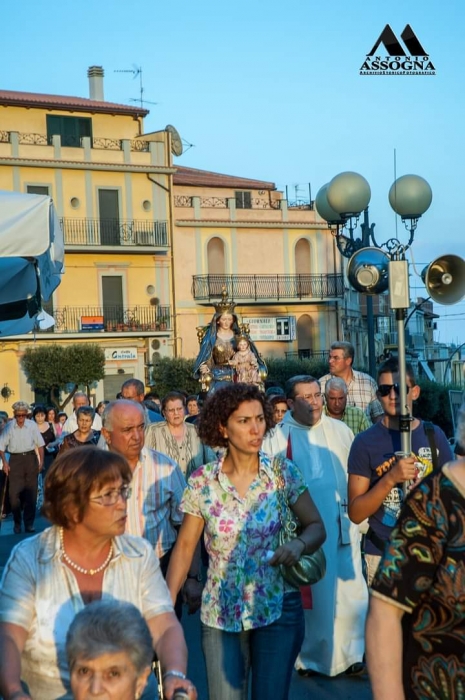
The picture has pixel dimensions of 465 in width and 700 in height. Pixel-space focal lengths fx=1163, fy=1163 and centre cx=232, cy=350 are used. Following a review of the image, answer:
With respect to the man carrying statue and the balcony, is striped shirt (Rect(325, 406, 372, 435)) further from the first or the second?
the balcony

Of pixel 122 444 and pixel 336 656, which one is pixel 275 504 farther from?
pixel 336 656

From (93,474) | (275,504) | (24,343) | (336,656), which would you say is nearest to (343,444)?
(336,656)

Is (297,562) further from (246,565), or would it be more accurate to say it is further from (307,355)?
(307,355)

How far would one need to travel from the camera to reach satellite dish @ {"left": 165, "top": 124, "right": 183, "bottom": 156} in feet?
172

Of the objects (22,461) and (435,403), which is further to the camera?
(435,403)

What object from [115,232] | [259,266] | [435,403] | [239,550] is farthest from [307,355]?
[239,550]

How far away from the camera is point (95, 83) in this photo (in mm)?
56938

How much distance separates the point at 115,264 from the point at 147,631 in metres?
48.9

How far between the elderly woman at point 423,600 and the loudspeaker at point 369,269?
497 cm

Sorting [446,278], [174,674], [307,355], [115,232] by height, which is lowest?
[307,355]

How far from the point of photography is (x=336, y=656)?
25.4ft

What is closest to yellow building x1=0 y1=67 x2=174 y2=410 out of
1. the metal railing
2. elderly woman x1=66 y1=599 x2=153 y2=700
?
the metal railing

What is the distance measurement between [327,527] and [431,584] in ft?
15.7

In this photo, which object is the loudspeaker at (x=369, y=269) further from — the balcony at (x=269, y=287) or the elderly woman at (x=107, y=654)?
the balcony at (x=269, y=287)
